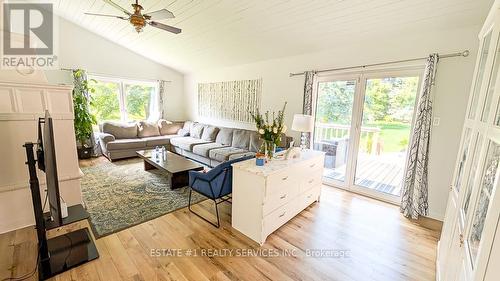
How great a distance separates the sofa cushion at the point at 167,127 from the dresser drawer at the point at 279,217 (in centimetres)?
466

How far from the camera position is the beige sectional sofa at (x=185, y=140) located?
14.2 feet

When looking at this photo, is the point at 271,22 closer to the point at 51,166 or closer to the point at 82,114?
the point at 51,166

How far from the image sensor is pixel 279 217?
→ 2338 mm

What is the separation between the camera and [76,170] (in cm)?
250

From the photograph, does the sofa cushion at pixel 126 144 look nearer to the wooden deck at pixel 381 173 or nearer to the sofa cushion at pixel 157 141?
the sofa cushion at pixel 157 141

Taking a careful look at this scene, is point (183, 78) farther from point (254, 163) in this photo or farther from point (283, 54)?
point (254, 163)

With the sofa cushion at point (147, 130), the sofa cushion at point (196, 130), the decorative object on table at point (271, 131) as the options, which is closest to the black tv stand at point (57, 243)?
the decorative object on table at point (271, 131)

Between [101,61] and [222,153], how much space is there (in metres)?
4.03

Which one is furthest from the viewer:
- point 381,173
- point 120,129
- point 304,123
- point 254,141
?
point 120,129

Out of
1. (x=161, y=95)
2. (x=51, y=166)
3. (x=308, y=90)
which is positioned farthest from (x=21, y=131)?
(x=161, y=95)

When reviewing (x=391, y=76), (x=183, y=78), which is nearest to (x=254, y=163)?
(x=391, y=76)

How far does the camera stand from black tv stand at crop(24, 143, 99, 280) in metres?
1.65

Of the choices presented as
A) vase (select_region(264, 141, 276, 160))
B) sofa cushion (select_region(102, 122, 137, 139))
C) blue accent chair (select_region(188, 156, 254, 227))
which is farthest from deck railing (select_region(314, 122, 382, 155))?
sofa cushion (select_region(102, 122, 137, 139))

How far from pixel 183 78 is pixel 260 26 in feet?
14.2
